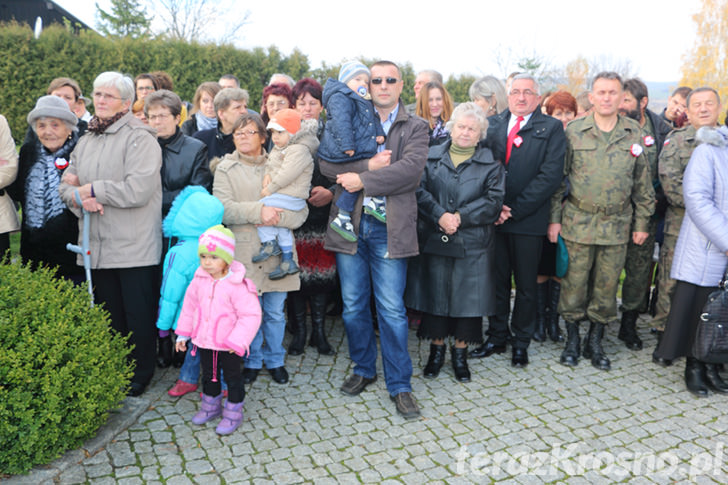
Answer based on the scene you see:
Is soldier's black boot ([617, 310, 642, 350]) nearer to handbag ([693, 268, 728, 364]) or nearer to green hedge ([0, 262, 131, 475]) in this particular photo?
handbag ([693, 268, 728, 364])

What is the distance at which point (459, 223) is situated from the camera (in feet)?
14.6

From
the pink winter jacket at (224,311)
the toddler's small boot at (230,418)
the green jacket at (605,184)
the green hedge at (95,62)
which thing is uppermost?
the green hedge at (95,62)

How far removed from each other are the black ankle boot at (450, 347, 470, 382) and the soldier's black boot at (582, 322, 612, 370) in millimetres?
1235

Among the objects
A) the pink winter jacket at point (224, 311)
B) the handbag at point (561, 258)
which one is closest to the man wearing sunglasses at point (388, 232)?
the pink winter jacket at point (224, 311)

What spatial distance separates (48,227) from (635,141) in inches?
191

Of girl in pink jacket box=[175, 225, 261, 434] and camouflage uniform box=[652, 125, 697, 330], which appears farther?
camouflage uniform box=[652, 125, 697, 330]

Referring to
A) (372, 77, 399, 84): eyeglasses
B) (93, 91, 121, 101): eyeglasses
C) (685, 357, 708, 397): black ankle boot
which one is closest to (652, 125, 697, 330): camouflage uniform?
(685, 357, 708, 397): black ankle boot

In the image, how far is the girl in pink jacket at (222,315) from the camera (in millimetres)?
3736

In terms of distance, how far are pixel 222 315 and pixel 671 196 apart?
397 cm

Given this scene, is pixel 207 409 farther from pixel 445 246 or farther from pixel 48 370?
pixel 445 246

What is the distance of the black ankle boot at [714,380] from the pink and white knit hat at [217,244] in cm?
402

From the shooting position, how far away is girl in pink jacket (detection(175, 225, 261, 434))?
3.74 meters

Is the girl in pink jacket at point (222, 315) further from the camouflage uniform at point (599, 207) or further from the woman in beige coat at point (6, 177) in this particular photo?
the camouflage uniform at point (599, 207)

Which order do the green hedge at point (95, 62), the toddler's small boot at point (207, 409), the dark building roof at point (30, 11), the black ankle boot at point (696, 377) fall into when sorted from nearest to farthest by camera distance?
the toddler's small boot at point (207, 409)
the black ankle boot at point (696, 377)
the green hedge at point (95, 62)
the dark building roof at point (30, 11)
